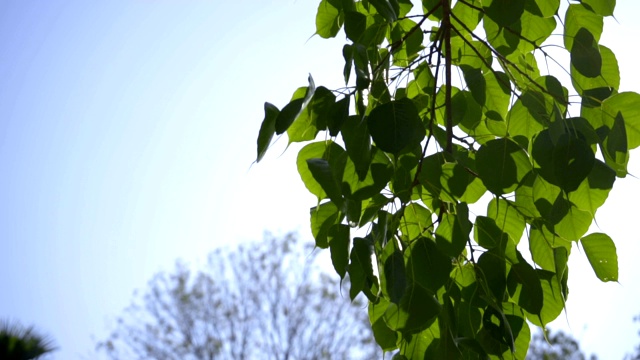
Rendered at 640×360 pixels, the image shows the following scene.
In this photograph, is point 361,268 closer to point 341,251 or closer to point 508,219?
point 341,251

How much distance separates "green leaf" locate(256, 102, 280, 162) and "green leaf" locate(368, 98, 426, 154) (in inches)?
2.5

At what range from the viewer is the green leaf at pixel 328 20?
2.27 feet

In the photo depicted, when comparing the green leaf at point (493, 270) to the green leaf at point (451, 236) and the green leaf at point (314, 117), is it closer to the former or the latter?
the green leaf at point (451, 236)

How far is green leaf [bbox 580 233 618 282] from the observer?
592 millimetres

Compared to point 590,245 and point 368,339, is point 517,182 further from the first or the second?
point 368,339

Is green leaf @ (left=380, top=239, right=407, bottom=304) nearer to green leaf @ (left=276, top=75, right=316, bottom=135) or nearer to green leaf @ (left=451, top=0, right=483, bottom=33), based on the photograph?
green leaf @ (left=276, top=75, right=316, bottom=135)

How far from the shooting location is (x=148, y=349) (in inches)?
337

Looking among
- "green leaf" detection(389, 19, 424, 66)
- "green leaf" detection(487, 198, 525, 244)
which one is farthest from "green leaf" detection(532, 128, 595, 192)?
"green leaf" detection(389, 19, 424, 66)

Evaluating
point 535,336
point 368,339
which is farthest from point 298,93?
point 368,339

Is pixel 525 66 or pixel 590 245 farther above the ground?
pixel 525 66

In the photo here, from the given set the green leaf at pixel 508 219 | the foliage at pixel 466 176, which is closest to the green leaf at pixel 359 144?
the foliage at pixel 466 176

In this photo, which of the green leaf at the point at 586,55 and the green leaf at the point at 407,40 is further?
the green leaf at the point at 407,40

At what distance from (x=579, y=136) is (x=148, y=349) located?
8426 millimetres

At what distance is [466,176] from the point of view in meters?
0.57
